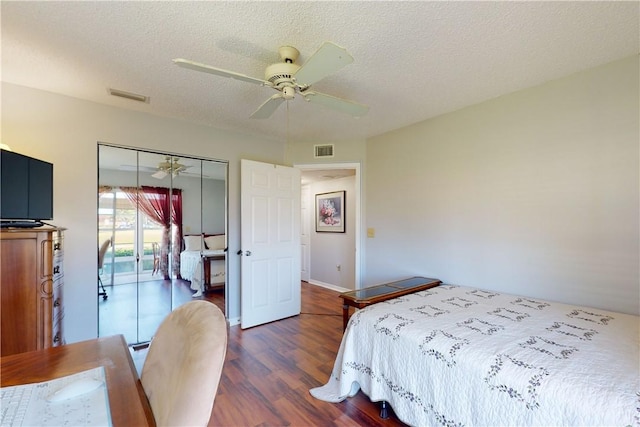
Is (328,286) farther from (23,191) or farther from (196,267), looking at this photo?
(23,191)

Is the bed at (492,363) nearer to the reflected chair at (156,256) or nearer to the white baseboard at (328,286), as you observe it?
the reflected chair at (156,256)

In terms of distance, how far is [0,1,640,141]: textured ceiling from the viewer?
1504 mm

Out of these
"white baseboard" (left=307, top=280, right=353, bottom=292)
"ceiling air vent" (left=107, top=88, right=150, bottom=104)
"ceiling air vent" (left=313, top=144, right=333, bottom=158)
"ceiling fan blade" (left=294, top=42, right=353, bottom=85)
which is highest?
"ceiling air vent" (left=107, top=88, right=150, bottom=104)

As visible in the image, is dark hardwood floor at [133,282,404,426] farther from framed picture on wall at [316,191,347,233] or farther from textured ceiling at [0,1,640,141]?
textured ceiling at [0,1,640,141]

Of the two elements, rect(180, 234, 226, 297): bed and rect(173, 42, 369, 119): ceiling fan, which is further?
rect(180, 234, 226, 297): bed

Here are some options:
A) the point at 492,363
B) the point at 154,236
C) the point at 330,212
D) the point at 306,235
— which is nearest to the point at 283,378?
the point at 492,363

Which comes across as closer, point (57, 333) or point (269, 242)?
point (57, 333)

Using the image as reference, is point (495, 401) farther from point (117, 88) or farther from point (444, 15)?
point (117, 88)

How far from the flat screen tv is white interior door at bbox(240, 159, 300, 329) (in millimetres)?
1659

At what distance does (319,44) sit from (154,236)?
8.12 feet

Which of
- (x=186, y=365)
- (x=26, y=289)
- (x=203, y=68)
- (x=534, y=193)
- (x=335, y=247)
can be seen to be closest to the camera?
(x=186, y=365)

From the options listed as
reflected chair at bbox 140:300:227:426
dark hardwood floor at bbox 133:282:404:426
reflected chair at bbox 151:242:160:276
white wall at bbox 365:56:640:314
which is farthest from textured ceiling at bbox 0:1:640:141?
dark hardwood floor at bbox 133:282:404:426

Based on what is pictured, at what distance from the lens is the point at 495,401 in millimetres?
1301

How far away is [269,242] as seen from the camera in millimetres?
3529
